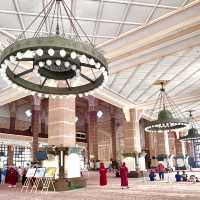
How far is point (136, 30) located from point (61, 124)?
5.68 m

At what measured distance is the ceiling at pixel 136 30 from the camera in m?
8.95

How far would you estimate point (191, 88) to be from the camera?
18938 mm

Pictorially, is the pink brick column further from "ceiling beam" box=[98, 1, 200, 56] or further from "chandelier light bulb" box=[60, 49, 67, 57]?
"chandelier light bulb" box=[60, 49, 67, 57]

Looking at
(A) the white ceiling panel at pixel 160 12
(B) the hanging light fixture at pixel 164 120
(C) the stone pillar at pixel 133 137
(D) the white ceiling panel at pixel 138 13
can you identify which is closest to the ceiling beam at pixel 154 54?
(A) the white ceiling panel at pixel 160 12

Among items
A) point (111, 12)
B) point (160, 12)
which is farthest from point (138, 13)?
point (111, 12)

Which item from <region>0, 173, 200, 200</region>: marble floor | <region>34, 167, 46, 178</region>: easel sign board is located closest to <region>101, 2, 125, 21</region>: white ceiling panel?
<region>0, 173, 200, 200</region>: marble floor

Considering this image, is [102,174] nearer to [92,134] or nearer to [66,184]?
[66,184]

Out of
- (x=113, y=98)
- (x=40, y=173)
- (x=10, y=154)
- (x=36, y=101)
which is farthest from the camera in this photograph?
(x=10, y=154)

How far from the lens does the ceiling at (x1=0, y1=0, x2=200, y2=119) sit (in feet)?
29.3

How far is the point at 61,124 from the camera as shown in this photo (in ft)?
42.9

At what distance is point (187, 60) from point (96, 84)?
7.81 m

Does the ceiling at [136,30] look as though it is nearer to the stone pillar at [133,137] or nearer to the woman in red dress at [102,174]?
the woman in red dress at [102,174]

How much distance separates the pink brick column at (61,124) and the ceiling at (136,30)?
3.10 m

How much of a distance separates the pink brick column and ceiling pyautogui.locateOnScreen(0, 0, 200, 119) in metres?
3.10
